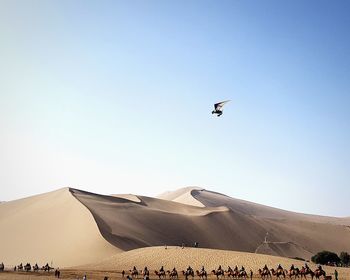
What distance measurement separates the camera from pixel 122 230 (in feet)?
220

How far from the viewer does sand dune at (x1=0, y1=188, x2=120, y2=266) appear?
5603cm

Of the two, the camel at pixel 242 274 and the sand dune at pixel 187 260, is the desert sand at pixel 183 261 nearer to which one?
the sand dune at pixel 187 260

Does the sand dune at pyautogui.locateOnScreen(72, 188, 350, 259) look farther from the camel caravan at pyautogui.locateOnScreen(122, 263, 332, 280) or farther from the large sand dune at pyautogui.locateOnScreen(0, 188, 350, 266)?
the camel caravan at pyautogui.locateOnScreen(122, 263, 332, 280)

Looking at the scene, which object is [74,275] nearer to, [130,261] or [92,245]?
[130,261]

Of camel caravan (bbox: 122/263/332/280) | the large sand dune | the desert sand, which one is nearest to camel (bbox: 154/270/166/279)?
camel caravan (bbox: 122/263/332/280)

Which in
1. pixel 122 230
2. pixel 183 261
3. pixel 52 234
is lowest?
pixel 183 261

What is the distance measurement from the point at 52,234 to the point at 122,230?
1103 centimetres

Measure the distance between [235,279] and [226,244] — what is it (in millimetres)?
47738

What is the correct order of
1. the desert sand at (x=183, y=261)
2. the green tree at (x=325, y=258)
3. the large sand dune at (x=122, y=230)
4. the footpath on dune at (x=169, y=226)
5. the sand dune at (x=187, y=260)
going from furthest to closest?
the footpath on dune at (x=169, y=226) → the green tree at (x=325, y=258) → the large sand dune at (x=122, y=230) → the sand dune at (x=187, y=260) → the desert sand at (x=183, y=261)

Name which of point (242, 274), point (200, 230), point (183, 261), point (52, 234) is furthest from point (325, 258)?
point (52, 234)

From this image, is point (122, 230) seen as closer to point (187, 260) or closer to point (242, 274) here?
point (187, 260)

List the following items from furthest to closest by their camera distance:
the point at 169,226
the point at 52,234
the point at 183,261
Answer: the point at 169,226
the point at 52,234
the point at 183,261

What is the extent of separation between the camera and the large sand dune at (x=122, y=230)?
5922 centimetres

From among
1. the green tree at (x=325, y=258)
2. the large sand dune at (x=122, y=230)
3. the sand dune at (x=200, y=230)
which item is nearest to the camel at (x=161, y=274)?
the large sand dune at (x=122, y=230)
